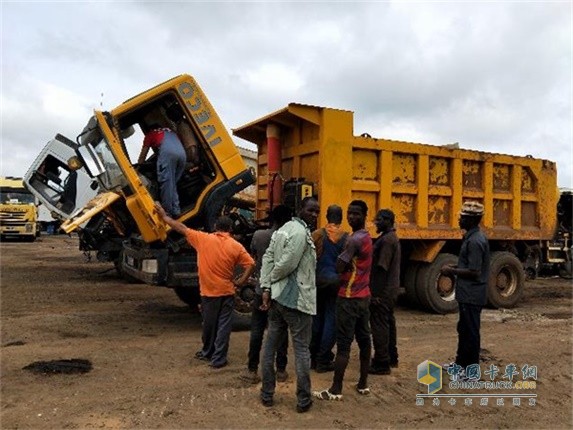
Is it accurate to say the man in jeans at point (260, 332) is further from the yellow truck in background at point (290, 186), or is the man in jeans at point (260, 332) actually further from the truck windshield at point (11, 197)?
the truck windshield at point (11, 197)

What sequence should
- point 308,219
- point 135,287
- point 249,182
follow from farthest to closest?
point 135,287
point 249,182
point 308,219

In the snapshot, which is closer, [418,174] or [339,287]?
[339,287]

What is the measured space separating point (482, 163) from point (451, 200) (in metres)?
0.88

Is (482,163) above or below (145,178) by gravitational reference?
above

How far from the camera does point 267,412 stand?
12.8 ft

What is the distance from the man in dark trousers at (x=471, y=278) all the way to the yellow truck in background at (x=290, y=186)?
2.34 metres

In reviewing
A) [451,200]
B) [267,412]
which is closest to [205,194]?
[267,412]

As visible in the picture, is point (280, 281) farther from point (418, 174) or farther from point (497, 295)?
point (497, 295)

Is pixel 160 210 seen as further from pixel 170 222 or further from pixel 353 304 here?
pixel 353 304

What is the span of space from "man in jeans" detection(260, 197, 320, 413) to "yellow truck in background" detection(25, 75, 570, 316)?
7.25 feet

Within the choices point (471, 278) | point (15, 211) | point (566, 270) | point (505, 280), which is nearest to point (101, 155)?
point (471, 278)

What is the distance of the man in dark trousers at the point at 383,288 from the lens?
4785 mm

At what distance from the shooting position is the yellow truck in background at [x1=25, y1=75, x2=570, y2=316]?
598 cm

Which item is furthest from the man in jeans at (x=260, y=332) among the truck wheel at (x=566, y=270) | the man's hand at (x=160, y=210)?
the truck wheel at (x=566, y=270)
